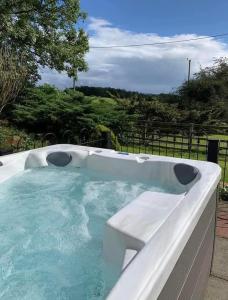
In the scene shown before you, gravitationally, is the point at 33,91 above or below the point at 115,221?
above

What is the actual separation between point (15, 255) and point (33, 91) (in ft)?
22.5

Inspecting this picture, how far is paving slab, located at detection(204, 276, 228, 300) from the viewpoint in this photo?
7.55ft

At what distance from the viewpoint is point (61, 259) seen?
217 centimetres

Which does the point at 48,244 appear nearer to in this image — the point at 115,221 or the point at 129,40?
the point at 115,221

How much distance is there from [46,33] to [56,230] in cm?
765

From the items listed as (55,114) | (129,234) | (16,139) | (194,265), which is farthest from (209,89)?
(129,234)

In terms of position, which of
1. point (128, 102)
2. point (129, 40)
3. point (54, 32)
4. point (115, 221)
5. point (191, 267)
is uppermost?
point (129, 40)

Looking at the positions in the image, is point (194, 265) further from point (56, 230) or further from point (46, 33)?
point (46, 33)

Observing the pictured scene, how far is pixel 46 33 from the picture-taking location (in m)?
9.16

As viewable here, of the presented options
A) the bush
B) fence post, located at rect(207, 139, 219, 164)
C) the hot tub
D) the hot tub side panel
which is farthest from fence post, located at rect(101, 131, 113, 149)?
the hot tub side panel

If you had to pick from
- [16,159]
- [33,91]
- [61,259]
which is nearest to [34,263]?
[61,259]

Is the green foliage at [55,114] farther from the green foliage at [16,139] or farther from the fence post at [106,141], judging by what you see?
the fence post at [106,141]

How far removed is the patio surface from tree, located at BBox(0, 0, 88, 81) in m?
6.37

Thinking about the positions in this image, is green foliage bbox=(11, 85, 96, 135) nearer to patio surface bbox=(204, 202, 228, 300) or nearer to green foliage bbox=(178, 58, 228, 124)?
patio surface bbox=(204, 202, 228, 300)
